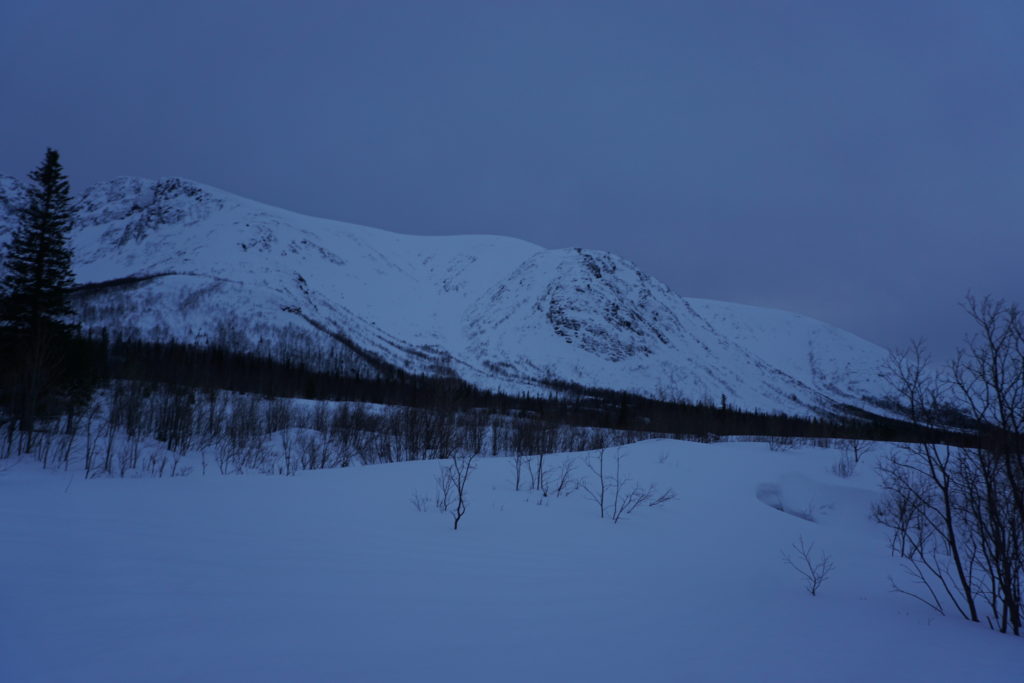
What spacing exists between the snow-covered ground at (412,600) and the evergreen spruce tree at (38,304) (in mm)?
17411

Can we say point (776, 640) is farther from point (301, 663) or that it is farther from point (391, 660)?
point (301, 663)

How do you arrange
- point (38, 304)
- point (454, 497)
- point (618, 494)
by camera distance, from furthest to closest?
1. point (38, 304)
2. point (618, 494)
3. point (454, 497)

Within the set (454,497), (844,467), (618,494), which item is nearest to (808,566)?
(618,494)

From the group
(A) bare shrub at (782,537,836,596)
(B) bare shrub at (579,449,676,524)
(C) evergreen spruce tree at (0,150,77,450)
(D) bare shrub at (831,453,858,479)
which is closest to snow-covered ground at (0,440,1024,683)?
(A) bare shrub at (782,537,836,596)

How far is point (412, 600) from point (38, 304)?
105 feet

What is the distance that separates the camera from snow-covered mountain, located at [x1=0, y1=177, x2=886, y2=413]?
90062 millimetres

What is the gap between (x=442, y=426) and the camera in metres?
24.5

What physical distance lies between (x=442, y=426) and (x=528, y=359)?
104 m

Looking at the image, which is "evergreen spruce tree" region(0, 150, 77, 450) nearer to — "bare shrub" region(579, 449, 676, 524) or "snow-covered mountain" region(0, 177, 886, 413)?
"bare shrub" region(579, 449, 676, 524)

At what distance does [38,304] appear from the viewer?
24.2 m

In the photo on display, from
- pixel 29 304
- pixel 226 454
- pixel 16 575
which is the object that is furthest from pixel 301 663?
pixel 29 304

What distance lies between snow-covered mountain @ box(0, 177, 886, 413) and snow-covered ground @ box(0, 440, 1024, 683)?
80405 mm

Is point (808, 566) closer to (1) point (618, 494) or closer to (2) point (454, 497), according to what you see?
(1) point (618, 494)

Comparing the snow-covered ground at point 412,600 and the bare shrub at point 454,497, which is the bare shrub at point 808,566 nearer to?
the snow-covered ground at point 412,600
